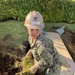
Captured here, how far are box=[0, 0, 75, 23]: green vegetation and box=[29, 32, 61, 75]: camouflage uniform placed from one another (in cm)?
406

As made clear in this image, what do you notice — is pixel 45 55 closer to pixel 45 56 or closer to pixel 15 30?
pixel 45 56

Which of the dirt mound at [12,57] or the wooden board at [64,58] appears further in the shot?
the wooden board at [64,58]

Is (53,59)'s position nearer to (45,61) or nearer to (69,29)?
(45,61)

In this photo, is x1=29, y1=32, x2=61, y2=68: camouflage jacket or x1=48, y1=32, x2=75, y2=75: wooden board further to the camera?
x1=48, y1=32, x2=75, y2=75: wooden board

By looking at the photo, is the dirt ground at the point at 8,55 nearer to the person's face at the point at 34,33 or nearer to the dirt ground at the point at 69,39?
the dirt ground at the point at 69,39

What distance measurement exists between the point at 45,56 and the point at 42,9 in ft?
14.9

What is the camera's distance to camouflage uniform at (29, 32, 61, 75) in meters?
3.85

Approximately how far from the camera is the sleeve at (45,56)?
3.83 metres

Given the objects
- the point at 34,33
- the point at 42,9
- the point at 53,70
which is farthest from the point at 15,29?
the point at 34,33

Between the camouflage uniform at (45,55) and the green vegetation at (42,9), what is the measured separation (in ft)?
13.3

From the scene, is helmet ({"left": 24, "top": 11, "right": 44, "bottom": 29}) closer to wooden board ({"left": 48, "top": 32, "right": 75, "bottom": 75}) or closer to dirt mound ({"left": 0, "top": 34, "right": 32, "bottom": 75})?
dirt mound ({"left": 0, "top": 34, "right": 32, "bottom": 75})

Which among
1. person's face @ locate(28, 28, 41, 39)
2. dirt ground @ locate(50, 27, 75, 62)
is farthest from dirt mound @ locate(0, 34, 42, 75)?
dirt ground @ locate(50, 27, 75, 62)

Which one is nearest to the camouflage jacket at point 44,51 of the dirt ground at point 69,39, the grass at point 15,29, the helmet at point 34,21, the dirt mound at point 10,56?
the helmet at point 34,21

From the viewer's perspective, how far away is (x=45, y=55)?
152 inches
